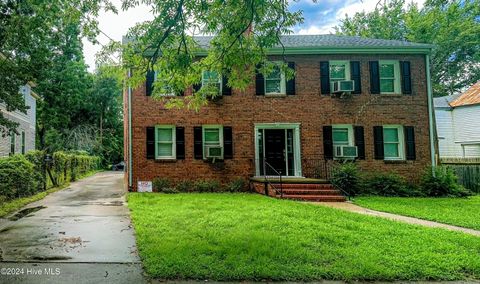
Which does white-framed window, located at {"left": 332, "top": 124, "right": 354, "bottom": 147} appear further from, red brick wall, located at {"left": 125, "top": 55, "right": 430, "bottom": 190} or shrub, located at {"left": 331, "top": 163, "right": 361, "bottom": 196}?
shrub, located at {"left": 331, "top": 163, "right": 361, "bottom": 196}

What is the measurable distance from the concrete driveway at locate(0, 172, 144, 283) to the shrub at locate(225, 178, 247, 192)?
5360 millimetres

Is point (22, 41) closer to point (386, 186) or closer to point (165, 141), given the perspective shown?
point (165, 141)

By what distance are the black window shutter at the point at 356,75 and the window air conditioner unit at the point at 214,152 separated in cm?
671

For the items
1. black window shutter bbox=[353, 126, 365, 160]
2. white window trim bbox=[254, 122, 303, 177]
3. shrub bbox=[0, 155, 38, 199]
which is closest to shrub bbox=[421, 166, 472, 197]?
black window shutter bbox=[353, 126, 365, 160]

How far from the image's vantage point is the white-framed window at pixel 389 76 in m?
14.3

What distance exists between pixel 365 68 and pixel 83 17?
39.1 feet

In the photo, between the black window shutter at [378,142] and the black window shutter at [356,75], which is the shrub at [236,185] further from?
the black window shutter at [356,75]

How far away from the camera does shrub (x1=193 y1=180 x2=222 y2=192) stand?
1308 cm

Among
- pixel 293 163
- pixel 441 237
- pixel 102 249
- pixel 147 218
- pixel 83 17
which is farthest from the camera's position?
pixel 293 163

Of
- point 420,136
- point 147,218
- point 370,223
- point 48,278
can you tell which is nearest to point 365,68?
point 420,136

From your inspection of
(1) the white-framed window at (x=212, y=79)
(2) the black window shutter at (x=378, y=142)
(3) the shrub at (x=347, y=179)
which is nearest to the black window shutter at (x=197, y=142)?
(1) the white-framed window at (x=212, y=79)

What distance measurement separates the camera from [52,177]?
14.9 meters

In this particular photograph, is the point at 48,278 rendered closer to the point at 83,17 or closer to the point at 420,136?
the point at 83,17

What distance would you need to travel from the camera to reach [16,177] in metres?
10.4
